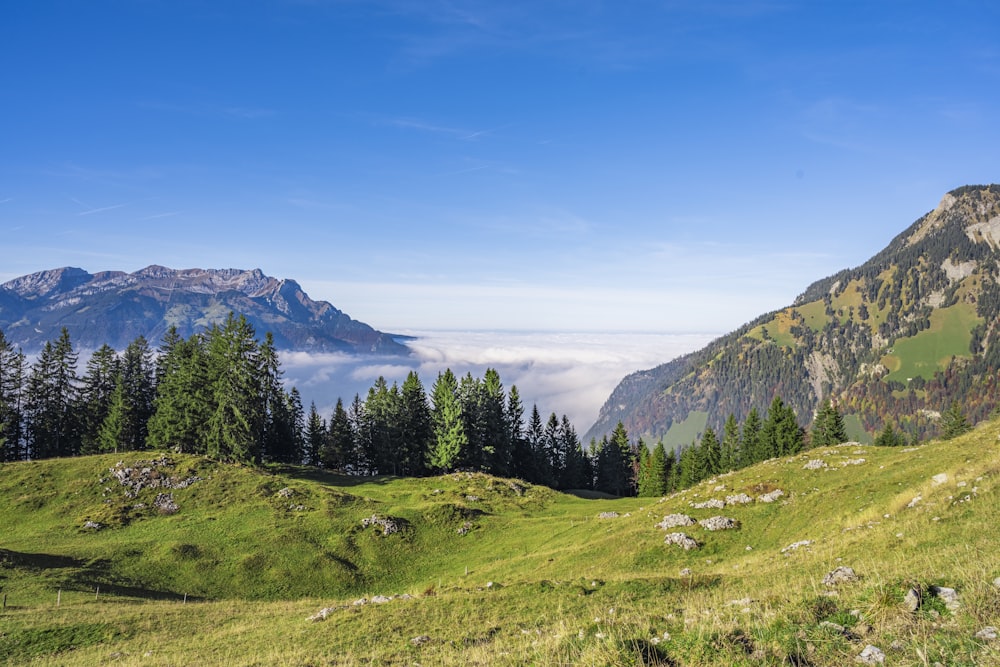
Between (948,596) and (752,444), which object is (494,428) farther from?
(948,596)

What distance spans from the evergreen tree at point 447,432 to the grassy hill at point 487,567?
1490 centimetres

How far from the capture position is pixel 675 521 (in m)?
37.4

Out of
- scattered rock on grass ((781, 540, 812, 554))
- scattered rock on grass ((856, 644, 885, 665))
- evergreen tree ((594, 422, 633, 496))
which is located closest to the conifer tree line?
evergreen tree ((594, 422, 633, 496))

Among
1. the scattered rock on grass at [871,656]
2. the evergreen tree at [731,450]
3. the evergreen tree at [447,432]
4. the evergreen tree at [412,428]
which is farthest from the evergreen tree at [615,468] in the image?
the scattered rock on grass at [871,656]

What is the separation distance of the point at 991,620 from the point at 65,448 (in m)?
117

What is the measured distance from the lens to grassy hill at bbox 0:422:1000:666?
10852 millimetres

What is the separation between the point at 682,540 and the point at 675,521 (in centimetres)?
381

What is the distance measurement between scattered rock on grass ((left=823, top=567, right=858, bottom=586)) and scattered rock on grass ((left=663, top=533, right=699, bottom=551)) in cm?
1908

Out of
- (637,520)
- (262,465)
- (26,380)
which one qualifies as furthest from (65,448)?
(637,520)

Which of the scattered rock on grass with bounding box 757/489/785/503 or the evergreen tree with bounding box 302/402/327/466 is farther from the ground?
the scattered rock on grass with bounding box 757/489/785/503

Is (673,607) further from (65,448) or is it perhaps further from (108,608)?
(65,448)

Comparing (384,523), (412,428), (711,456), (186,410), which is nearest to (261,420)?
(186,410)

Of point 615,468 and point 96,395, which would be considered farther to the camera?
point 615,468

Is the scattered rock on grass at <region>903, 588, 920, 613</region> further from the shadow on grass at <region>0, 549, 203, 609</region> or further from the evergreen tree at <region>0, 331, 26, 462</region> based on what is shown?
the evergreen tree at <region>0, 331, 26, 462</region>
